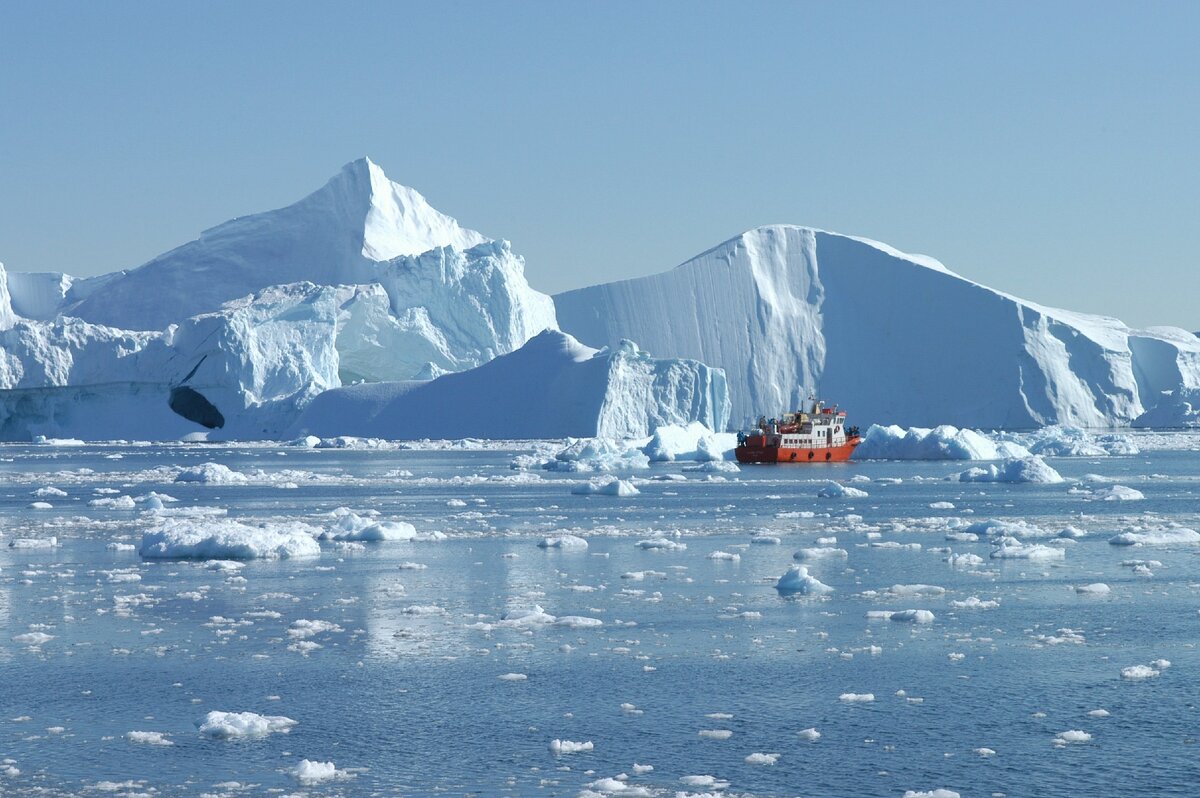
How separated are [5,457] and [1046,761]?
149 ft

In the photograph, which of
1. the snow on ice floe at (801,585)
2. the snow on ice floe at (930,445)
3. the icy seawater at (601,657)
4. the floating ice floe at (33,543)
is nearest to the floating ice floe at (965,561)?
the icy seawater at (601,657)

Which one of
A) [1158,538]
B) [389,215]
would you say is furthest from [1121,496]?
[389,215]

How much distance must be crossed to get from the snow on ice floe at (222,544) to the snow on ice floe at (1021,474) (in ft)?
60.6

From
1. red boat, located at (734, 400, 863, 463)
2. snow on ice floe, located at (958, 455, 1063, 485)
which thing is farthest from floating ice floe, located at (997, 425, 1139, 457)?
snow on ice floe, located at (958, 455, 1063, 485)

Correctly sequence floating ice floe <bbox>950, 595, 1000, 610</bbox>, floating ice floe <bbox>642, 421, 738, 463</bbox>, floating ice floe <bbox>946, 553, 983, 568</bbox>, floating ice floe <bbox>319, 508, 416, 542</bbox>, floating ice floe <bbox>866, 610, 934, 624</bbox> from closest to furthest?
floating ice floe <bbox>866, 610, 934, 624</bbox> → floating ice floe <bbox>950, 595, 1000, 610</bbox> → floating ice floe <bbox>946, 553, 983, 568</bbox> → floating ice floe <bbox>319, 508, 416, 542</bbox> → floating ice floe <bbox>642, 421, 738, 463</bbox>

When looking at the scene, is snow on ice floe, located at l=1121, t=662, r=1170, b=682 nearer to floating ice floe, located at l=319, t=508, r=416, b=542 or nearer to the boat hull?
floating ice floe, located at l=319, t=508, r=416, b=542

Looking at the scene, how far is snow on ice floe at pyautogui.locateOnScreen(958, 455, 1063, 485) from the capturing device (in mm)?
30125

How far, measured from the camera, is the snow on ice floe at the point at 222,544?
1534cm

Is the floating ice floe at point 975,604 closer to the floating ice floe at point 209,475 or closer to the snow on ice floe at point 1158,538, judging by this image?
the snow on ice floe at point 1158,538

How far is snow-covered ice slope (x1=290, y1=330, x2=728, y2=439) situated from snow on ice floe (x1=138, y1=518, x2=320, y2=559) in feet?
111

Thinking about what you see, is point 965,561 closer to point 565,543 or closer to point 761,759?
point 565,543

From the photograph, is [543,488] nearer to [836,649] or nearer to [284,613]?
[284,613]

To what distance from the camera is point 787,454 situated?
43656 mm

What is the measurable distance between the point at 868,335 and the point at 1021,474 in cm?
4158
